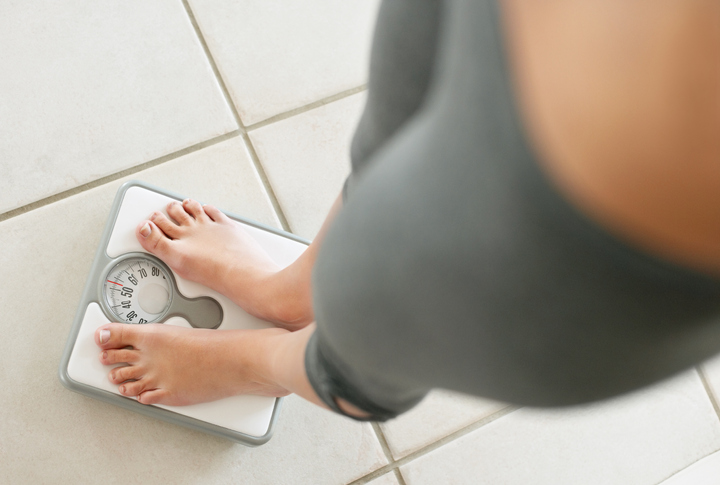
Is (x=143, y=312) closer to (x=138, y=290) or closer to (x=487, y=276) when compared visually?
(x=138, y=290)

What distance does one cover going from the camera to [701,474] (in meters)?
0.81

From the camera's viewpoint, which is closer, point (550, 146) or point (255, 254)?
point (550, 146)

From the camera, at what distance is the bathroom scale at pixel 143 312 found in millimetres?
676

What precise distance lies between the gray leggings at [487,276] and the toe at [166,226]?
1.50ft

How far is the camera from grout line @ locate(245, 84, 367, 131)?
2.68 ft

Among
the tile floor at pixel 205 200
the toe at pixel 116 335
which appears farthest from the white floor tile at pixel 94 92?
Result: the toe at pixel 116 335

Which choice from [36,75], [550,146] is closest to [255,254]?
[36,75]

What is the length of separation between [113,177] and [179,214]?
0.42ft

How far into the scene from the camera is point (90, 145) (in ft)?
2.52

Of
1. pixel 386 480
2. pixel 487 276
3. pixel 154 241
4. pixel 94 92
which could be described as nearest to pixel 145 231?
pixel 154 241

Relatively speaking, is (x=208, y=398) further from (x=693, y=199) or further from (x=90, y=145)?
(x=693, y=199)

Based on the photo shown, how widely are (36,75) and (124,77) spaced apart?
0.12 meters

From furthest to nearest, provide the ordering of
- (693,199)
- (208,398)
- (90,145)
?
1. (90,145)
2. (208,398)
3. (693,199)

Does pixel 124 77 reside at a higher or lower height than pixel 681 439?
higher
